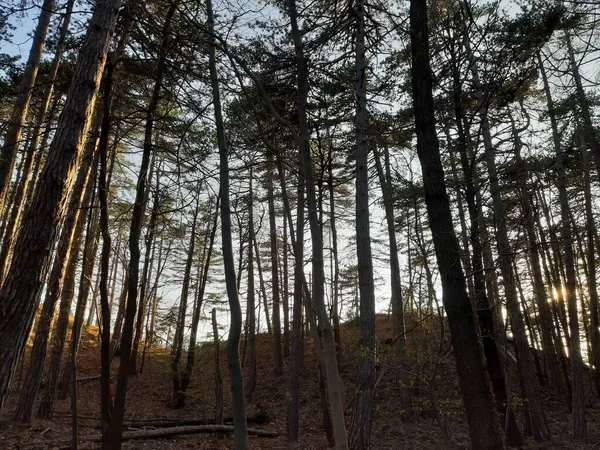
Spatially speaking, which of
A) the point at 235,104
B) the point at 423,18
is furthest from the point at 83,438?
the point at 423,18

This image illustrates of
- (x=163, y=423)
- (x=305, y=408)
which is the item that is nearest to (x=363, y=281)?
(x=163, y=423)

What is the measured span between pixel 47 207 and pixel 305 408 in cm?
1127

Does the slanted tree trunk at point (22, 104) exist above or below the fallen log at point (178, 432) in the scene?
above

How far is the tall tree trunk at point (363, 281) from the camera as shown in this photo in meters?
5.77

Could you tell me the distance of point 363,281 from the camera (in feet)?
21.1

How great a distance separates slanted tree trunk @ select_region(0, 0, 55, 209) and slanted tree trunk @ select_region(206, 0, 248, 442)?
393 cm

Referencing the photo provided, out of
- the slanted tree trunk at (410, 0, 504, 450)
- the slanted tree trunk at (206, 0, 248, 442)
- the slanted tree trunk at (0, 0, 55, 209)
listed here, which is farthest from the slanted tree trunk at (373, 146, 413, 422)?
the slanted tree trunk at (0, 0, 55, 209)

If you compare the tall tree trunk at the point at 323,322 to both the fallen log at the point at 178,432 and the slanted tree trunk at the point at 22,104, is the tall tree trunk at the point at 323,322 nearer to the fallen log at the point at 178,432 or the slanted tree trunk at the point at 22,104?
the slanted tree trunk at the point at 22,104

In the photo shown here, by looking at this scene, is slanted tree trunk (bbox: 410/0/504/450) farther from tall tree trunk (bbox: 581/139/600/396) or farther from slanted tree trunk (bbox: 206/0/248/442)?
tall tree trunk (bbox: 581/139/600/396)

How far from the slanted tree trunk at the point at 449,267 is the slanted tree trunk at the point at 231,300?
1986mm

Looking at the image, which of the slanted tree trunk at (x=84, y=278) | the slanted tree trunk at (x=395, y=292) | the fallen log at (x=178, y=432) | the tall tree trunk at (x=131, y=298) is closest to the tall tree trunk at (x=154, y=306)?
the slanted tree trunk at (x=84, y=278)

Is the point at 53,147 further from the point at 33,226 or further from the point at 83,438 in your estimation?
the point at 83,438

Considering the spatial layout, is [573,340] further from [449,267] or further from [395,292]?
[449,267]

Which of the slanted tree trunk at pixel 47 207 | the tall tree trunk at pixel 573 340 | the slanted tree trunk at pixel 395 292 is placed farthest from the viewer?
the slanted tree trunk at pixel 395 292
